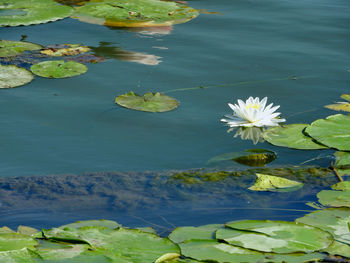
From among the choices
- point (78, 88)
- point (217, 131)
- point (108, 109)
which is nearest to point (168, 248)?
point (217, 131)

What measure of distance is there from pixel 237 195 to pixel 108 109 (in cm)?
112

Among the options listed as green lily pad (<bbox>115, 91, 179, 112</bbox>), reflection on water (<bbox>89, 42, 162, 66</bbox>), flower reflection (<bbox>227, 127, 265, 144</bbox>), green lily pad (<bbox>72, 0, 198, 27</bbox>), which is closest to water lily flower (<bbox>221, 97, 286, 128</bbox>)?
flower reflection (<bbox>227, 127, 265, 144</bbox>)

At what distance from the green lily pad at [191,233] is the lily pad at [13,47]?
248 centimetres

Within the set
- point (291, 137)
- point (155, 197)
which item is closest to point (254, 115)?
point (291, 137)

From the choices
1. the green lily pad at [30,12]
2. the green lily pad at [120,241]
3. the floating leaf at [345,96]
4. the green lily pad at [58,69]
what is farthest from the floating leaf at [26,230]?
the green lily pad at [30,12]

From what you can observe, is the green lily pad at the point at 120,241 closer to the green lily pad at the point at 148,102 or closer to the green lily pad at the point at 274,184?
the green lily pad at the point at 274,184

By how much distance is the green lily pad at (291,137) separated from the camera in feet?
9.84

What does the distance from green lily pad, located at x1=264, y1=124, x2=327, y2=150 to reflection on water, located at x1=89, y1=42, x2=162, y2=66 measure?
4.08 feet

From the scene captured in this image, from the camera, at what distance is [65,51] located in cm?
423

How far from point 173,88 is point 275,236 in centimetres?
178

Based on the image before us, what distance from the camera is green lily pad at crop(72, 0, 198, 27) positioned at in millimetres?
5027

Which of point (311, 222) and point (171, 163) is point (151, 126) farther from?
point (311, 222)

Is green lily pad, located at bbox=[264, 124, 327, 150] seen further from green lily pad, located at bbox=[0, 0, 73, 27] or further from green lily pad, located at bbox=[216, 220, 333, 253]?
green lily pad, located at bbox=[0, 0, 73, 27]

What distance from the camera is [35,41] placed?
4.50 metres
